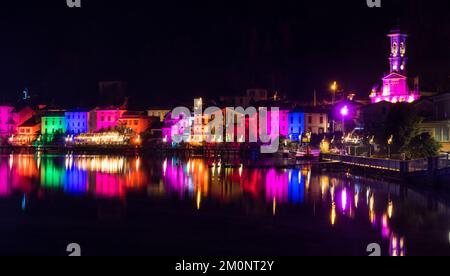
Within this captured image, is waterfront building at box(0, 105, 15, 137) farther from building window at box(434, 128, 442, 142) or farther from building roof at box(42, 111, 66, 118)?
building window at box(434, 128, 442, 142)

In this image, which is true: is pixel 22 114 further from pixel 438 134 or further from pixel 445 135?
pixel 445 135

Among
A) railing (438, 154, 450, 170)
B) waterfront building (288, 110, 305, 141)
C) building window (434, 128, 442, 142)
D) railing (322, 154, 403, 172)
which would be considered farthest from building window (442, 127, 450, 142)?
waterfront building (288, 110, 305, 141)

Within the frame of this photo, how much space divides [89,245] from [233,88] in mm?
89875

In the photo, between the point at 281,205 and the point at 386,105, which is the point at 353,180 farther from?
the point at 386,105

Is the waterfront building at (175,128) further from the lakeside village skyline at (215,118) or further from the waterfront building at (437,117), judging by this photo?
the waterfront building at (437,117)

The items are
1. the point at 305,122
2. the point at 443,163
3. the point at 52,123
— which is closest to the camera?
the point at 443,163

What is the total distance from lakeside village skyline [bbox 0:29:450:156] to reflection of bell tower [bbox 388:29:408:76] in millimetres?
116

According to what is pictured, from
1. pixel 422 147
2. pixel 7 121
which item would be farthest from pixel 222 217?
pixel 7 121

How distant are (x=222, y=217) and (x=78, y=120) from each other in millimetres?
84884

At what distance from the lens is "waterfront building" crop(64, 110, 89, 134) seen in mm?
105125

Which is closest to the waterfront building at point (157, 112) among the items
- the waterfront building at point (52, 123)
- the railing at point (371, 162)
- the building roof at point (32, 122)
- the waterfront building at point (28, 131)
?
the waterfront building at point (52, 123)

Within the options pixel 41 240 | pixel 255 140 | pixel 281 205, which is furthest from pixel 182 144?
pixel 41 240

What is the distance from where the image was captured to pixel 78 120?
10544cm

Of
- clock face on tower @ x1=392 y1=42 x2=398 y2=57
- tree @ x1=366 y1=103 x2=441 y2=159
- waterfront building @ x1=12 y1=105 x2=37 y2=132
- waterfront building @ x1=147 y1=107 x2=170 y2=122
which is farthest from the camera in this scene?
waterfront building @ x1=12 y1=105 x2=37 y2=132
